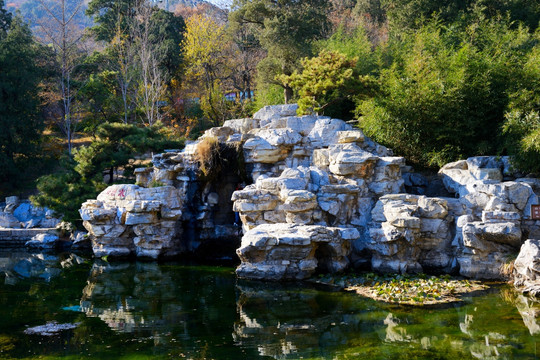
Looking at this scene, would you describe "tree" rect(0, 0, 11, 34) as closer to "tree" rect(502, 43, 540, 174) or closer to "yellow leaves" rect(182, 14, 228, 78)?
"yellow leaves" rect(182, 14, 228, 78)

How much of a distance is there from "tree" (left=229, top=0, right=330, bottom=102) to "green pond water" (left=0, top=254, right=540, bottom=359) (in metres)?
11.6

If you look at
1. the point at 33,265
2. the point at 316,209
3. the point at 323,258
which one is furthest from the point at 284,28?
the point at 33,265

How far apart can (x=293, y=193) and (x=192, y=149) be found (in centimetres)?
521

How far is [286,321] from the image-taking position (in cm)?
880

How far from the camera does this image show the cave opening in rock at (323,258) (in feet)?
38.5

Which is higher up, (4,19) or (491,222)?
(4,19)

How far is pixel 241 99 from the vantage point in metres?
26.9

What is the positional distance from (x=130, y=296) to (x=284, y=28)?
13.4 metres

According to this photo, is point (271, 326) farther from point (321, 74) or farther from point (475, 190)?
point (321, 74)

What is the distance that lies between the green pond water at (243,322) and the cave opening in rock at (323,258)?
3.31 ft

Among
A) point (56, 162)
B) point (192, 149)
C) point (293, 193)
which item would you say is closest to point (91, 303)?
point (293, 193)

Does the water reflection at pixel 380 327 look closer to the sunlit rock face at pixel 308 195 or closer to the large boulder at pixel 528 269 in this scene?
the large boulder at pixel 528 269

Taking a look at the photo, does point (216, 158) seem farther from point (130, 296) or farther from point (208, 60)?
point (208, 60)

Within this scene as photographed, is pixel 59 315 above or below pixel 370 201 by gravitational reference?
below
